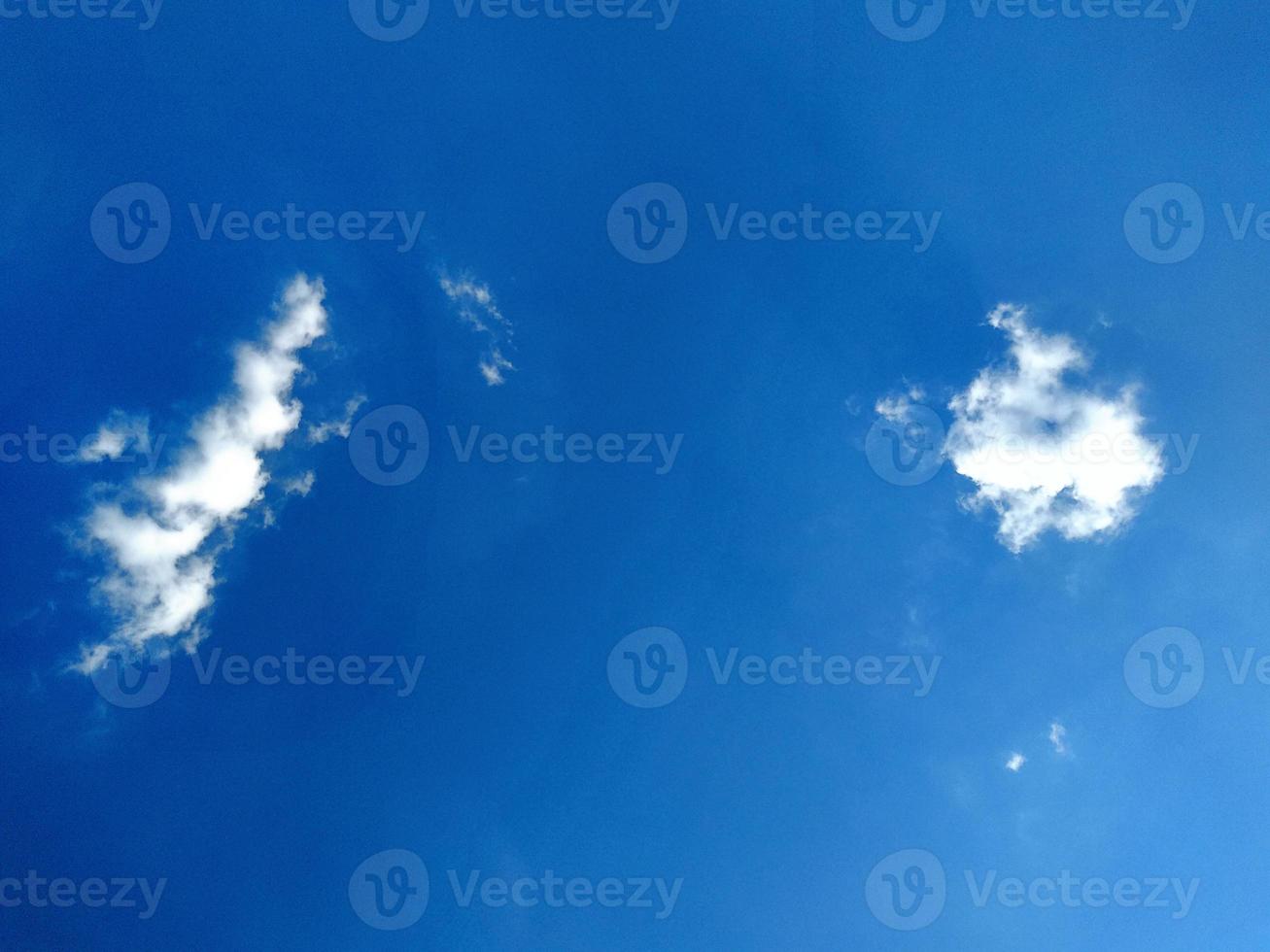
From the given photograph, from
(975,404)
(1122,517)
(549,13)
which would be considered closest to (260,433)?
(549,13)

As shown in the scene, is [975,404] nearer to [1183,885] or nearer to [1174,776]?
[1174,776]

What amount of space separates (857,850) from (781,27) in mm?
27105

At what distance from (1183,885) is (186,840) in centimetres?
3239

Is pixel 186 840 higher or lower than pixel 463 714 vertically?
lower

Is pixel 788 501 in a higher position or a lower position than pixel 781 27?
lower

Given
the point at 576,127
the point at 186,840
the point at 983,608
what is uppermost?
the point at 576,127

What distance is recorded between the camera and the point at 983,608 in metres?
24.2

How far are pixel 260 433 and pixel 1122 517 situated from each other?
27.8 m

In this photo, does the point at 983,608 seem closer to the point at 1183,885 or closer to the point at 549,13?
the point at 1183,885

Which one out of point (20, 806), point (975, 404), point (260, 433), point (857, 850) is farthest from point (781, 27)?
point (20, 806)

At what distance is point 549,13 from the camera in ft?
79.5

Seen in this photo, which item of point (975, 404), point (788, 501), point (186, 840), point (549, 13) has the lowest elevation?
point (186, 840)

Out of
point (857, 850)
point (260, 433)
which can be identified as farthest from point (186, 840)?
point (857, 850)

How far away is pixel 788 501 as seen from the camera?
24.4 metres
